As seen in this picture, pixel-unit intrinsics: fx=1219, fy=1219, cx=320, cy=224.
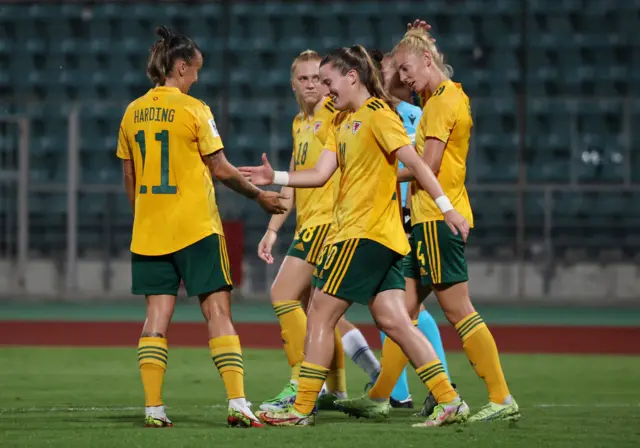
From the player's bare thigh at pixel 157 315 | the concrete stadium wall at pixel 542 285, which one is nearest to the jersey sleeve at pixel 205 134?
the player's bare thigh at pixel 157 315

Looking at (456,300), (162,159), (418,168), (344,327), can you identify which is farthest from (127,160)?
(344,327)

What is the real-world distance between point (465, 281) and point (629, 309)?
38.9 feet

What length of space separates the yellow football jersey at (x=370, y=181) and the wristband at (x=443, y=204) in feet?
0.95

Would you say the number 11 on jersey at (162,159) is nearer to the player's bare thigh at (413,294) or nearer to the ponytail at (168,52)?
the ponytail at (168,52)

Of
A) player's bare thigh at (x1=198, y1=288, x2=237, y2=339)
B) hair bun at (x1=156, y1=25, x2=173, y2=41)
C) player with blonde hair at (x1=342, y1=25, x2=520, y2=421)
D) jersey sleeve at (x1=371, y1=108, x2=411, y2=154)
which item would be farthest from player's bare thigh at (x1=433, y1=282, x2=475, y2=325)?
hair bun at (x1=156, y1=25, x2=173, y2=41)

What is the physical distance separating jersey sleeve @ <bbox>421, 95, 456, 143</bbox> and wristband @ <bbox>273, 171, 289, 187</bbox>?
30.7 inches

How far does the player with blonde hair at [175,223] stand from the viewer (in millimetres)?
6207

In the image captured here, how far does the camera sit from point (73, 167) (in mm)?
18812

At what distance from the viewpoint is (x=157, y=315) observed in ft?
20.5

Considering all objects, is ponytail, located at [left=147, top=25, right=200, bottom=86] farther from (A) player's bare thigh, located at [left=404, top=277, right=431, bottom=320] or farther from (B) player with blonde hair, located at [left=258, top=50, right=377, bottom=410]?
(A) player's bare thigh, located at [left=404, top=277, right=431, bottom=320]

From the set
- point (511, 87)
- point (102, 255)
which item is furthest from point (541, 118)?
point (102, 255)

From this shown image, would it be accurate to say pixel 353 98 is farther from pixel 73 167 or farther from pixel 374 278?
pixel 73 167

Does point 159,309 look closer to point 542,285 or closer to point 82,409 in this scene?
point 82,409

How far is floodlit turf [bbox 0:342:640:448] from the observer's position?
5750 mm
